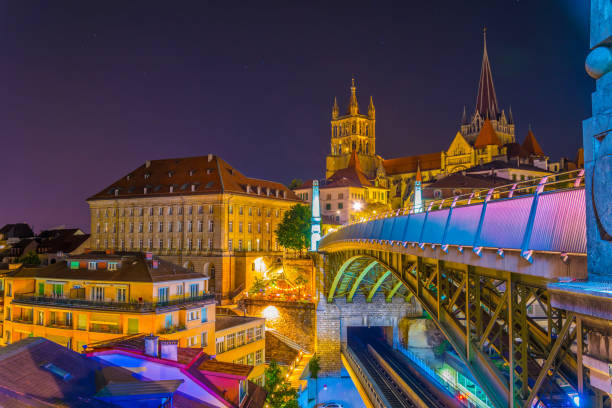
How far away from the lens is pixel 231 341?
4728 centimetres

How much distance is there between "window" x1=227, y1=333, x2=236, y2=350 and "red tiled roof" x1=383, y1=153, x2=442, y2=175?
4142 inches

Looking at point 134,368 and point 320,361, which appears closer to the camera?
point 134,368

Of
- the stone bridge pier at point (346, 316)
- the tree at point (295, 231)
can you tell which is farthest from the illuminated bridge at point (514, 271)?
the tree at point (295, 231)

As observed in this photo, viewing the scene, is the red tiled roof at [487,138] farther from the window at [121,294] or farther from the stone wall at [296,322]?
the window at [121,294]

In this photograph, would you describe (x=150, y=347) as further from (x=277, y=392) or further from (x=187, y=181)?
(x=187, y=181)

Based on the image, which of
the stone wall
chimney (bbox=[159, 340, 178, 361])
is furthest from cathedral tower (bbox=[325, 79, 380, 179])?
chimney (bbox=[159, 340, 178, 361])

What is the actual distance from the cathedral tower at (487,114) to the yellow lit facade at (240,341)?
131 meters

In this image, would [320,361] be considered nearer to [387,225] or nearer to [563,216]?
[387,225]

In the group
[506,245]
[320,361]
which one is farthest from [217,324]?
[506,245]

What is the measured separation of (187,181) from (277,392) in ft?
176

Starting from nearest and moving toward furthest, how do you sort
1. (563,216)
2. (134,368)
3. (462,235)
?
1. (563,216)
2. (462,235)
3. (134,368)

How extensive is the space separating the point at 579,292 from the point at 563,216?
9.81 feet

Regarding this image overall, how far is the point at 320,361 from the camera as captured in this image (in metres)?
55.3

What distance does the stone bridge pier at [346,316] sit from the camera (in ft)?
183
